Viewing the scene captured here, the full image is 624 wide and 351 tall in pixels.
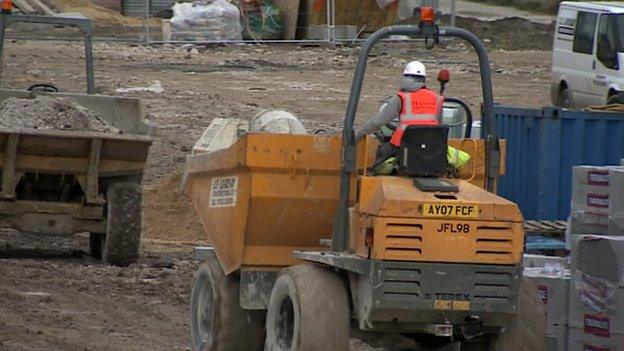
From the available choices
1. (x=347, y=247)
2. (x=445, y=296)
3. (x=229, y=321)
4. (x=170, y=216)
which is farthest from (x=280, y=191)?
(x=170, y=216)

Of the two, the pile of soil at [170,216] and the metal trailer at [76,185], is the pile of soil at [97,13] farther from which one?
the metal trailer at [76,185]

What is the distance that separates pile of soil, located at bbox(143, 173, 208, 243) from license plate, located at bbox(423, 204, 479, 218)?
26.3 ft

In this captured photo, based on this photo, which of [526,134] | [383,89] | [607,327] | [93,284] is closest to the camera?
[607,327]

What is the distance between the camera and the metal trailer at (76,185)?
1352cm

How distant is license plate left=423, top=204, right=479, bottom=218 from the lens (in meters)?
8.43

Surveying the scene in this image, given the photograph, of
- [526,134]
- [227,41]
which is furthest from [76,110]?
[227,41]

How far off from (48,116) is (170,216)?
120 inches

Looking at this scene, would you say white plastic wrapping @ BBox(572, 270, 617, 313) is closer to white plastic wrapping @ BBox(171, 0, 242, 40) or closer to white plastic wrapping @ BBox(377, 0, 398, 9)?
white plastic wrapping @ BBox(171, 0, 242, 40)

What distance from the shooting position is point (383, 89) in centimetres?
2709

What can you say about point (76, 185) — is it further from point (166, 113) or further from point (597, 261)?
point (166, 113)

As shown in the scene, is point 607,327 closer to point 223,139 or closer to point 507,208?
point 507,208

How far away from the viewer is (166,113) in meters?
23.0

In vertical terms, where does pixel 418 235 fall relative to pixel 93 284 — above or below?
above

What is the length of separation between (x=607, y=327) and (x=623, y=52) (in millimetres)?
14199
